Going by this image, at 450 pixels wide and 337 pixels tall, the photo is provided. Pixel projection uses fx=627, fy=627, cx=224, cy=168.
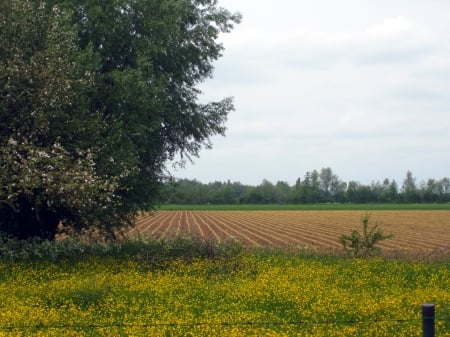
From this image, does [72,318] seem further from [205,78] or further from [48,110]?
[205,78]

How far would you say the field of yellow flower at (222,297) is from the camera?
45.0ft

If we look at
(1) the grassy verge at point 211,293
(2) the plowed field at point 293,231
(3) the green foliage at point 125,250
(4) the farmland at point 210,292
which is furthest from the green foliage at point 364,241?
(2) the plowed field at point 293,231

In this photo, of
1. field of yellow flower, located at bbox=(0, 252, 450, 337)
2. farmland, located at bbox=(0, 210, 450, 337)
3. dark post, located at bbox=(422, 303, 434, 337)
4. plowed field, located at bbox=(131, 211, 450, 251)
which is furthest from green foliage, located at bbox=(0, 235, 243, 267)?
dark post, located at bbox=(422, 303, 434, 337)

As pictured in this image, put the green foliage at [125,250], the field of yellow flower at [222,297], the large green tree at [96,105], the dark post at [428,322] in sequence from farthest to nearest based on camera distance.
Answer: the green foliage at [125,250]
the large green tree at [96,105]
the field of yellow flower at [222,297]
the dark post at [428,322]

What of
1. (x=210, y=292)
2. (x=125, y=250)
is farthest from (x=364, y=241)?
(x=210, y=292)

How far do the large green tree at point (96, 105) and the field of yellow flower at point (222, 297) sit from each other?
3.29 metres

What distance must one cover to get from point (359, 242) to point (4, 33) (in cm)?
1807

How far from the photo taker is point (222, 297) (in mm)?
18312

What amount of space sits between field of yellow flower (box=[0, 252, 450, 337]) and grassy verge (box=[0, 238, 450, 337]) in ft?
0.13

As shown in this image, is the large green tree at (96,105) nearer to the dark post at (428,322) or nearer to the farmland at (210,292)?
the farmland at (210,292)

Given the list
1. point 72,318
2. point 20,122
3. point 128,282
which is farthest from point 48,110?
point 72,318

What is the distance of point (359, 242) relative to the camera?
29.4 metres

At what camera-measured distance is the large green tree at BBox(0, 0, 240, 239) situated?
23.6m

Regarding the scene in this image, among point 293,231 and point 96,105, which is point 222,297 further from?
point 293,231
